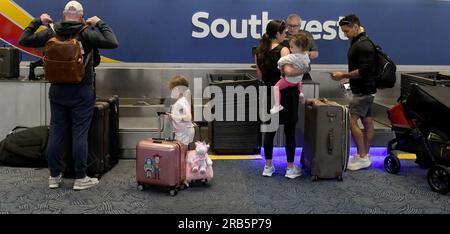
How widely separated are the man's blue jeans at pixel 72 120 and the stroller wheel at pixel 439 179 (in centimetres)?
318

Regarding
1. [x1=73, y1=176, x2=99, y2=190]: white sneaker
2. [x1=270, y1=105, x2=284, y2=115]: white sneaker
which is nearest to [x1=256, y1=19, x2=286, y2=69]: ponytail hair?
[x1=270, y1=105, x2=284, y2=115]: white sneaker

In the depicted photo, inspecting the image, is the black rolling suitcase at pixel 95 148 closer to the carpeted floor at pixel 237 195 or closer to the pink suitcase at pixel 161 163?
the carpeted floor at pixel 237 195

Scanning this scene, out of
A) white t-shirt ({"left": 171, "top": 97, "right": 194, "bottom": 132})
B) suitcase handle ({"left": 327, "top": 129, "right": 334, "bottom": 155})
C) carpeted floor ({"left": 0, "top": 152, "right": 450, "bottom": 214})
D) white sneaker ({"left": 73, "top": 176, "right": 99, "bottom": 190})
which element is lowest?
carpeted floor ({"left": 0, "top": 152, "right": 450, "bottom": 214})

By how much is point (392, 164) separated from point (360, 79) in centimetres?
93

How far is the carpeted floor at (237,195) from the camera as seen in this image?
4883 millimetres

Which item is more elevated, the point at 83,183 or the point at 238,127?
the point at 238,127

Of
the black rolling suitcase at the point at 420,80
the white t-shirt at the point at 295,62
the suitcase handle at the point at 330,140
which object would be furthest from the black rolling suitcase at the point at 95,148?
the black rolling suitcase at the point at 420,80

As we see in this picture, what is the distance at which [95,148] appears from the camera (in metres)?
5.67

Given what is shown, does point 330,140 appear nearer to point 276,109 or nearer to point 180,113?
point 276,109

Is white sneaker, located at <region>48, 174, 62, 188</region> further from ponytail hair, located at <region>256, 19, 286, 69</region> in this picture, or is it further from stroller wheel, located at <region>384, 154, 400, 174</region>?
stroller wheel, located at <region>384, 154, 400, 174</region>

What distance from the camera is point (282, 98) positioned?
5.62 metres

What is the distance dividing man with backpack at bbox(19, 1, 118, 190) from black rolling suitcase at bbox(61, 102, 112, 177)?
0.77 ft

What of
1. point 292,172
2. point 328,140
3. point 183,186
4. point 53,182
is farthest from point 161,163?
point 328,140

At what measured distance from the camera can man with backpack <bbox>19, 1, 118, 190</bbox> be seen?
499cm
